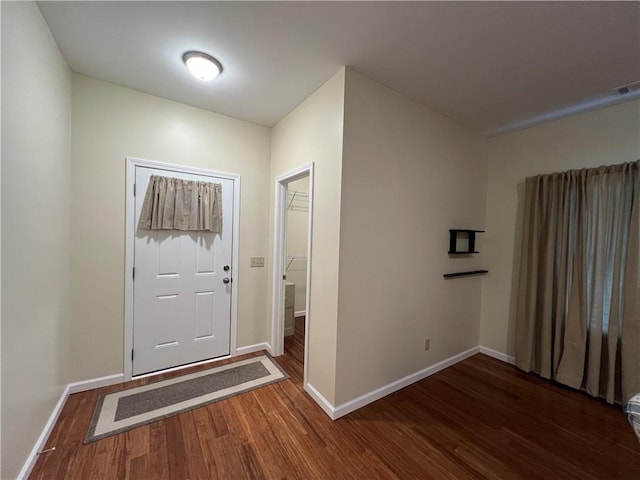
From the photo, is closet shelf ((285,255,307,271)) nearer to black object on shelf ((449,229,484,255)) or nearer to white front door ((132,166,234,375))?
white front door ((132,166,234,375))

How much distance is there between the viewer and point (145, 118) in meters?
2.38

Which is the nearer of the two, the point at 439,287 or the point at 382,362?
the point at 382,362

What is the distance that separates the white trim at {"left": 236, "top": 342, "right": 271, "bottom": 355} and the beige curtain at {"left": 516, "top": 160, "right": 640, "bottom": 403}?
2.92 meters

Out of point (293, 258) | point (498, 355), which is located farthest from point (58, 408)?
point (498, 355)

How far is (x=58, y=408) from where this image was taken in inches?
74.7

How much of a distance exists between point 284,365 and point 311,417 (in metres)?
0.85

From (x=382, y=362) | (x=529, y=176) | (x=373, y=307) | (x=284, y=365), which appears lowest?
(x=284, y=365)

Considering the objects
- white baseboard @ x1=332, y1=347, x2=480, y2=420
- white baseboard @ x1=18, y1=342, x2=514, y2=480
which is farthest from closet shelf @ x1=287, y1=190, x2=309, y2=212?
white baseboard @ x1=332, y1=347, x2=480, y2=420

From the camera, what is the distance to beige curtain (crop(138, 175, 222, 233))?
2410 mm

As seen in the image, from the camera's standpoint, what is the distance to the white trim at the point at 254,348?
296cm

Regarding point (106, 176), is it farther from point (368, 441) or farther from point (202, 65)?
point (368, 441)

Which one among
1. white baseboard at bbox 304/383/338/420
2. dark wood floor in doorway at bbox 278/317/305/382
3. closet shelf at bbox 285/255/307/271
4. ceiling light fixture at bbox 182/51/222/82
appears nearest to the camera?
ceiling light fixture at bbox 182/51/222/82

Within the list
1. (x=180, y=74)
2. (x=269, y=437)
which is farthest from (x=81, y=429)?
(x=180, y=74)

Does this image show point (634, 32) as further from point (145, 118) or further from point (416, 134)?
point (145, 118)
